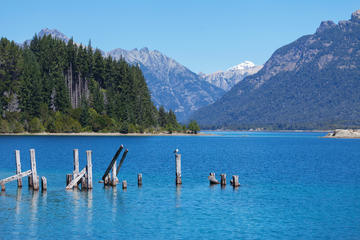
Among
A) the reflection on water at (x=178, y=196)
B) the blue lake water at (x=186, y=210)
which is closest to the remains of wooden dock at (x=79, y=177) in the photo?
the blue lake water at (x=186, y=210)

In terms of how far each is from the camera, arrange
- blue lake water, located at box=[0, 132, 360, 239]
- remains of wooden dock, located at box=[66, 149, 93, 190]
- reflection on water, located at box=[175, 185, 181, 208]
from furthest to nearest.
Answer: remains of wooden dock, located at box=[66, 149, 93, 190]
reflection on water, located at box=[175, 185, 181, 208]
blue lake water, located at box=[0, 132, 360, 239]

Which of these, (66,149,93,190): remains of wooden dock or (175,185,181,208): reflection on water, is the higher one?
(66,149,93,190): remains of wooden dock

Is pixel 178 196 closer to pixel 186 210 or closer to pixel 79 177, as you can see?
pixel 186 210

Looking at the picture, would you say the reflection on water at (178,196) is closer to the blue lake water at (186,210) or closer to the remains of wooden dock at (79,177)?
the blue lake water at (186,210)

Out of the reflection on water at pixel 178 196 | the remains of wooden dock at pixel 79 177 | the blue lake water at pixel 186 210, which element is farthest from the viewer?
the remains of wooden dock at pixel 79 177

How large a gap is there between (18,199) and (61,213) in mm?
8023

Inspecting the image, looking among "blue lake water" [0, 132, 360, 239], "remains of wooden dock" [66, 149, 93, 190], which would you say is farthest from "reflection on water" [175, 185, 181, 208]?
"remains of wooden dock" [66, 149, 93, 190]

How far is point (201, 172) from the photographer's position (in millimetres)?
71562

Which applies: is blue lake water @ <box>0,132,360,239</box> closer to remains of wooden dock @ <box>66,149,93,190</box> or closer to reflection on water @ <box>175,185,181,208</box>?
reflection on water @ <box>175,185,181,208</box>

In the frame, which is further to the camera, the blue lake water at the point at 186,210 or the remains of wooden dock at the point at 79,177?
the remains of wooden dock at the point at 79,177

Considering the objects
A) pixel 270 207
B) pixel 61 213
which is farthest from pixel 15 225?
pixel 270 207

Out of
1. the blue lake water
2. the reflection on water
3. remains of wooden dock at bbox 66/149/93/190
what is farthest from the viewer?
remains of wooden dock at bbox 66/149/93/190

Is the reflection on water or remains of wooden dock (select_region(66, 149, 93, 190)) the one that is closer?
the reflection on water

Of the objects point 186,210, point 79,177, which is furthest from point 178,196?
point 79,177
